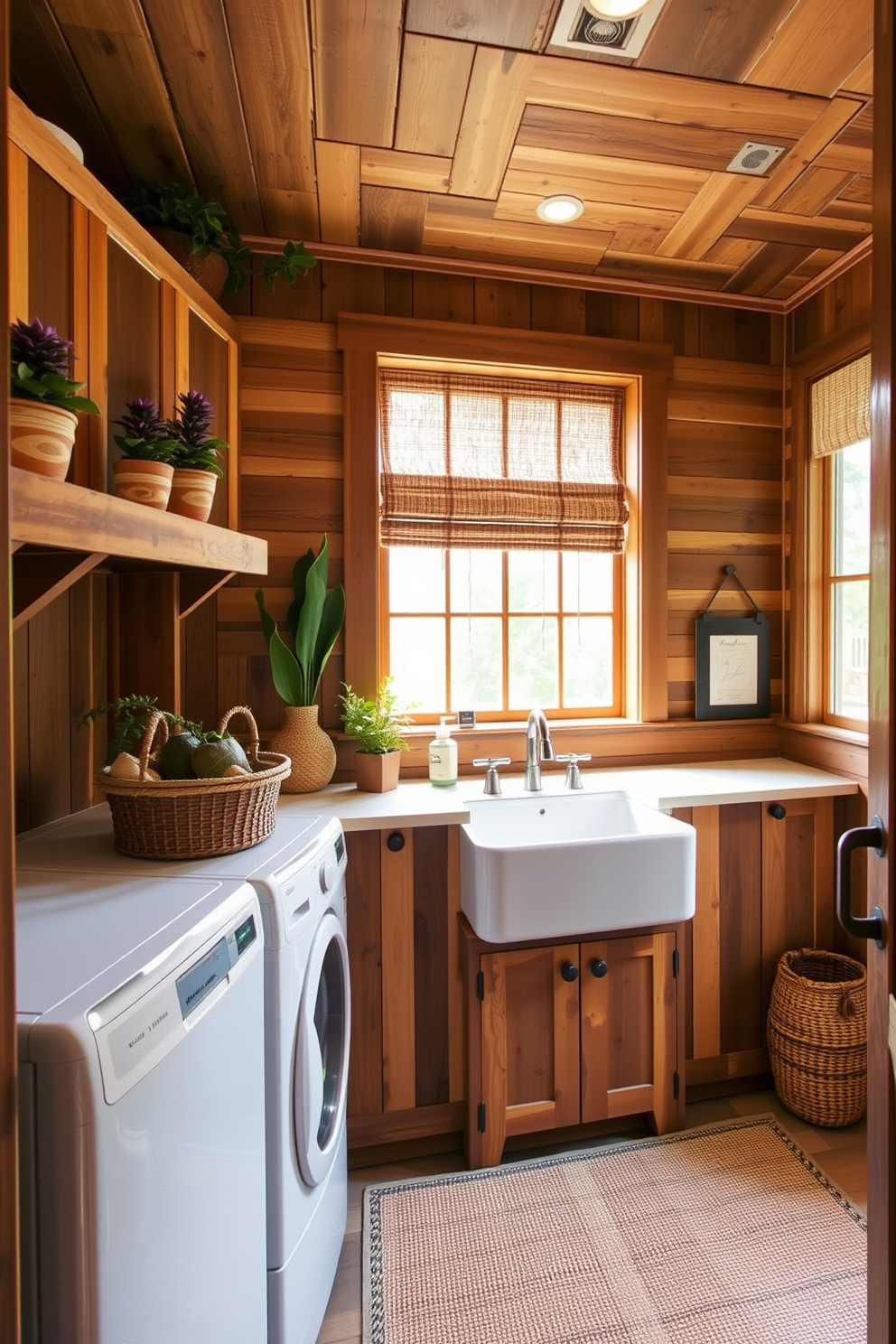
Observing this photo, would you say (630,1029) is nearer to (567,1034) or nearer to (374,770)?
(567,1034)

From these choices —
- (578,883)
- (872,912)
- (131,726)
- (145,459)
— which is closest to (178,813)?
(131,726)

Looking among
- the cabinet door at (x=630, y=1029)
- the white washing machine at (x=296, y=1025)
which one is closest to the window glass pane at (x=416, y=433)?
the white washing machine at (x=296, y=1025)

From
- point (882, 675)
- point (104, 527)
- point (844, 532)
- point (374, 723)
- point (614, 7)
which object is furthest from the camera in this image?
point (844, 532)

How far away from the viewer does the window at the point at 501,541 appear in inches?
93.5

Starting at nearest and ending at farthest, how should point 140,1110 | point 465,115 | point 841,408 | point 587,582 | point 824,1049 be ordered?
point 140,1110
point 465,115
point 824,1049
point 841,408
point 587,582

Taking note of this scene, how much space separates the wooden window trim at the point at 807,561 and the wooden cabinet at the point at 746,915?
0.46m

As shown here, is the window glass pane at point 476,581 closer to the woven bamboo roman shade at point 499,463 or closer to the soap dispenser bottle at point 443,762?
the woven bamboo roman shade at point 499,463

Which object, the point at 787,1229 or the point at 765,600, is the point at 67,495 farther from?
the point at 765,600

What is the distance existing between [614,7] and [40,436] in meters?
1.35

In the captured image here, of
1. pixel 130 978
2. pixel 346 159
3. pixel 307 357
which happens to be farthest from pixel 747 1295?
pixel 346 159

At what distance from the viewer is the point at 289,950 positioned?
1222 mm

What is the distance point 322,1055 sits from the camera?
59.6 inches

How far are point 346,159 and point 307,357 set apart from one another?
0.56 meters

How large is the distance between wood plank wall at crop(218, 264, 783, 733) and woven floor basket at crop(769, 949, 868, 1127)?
3.21 ft
